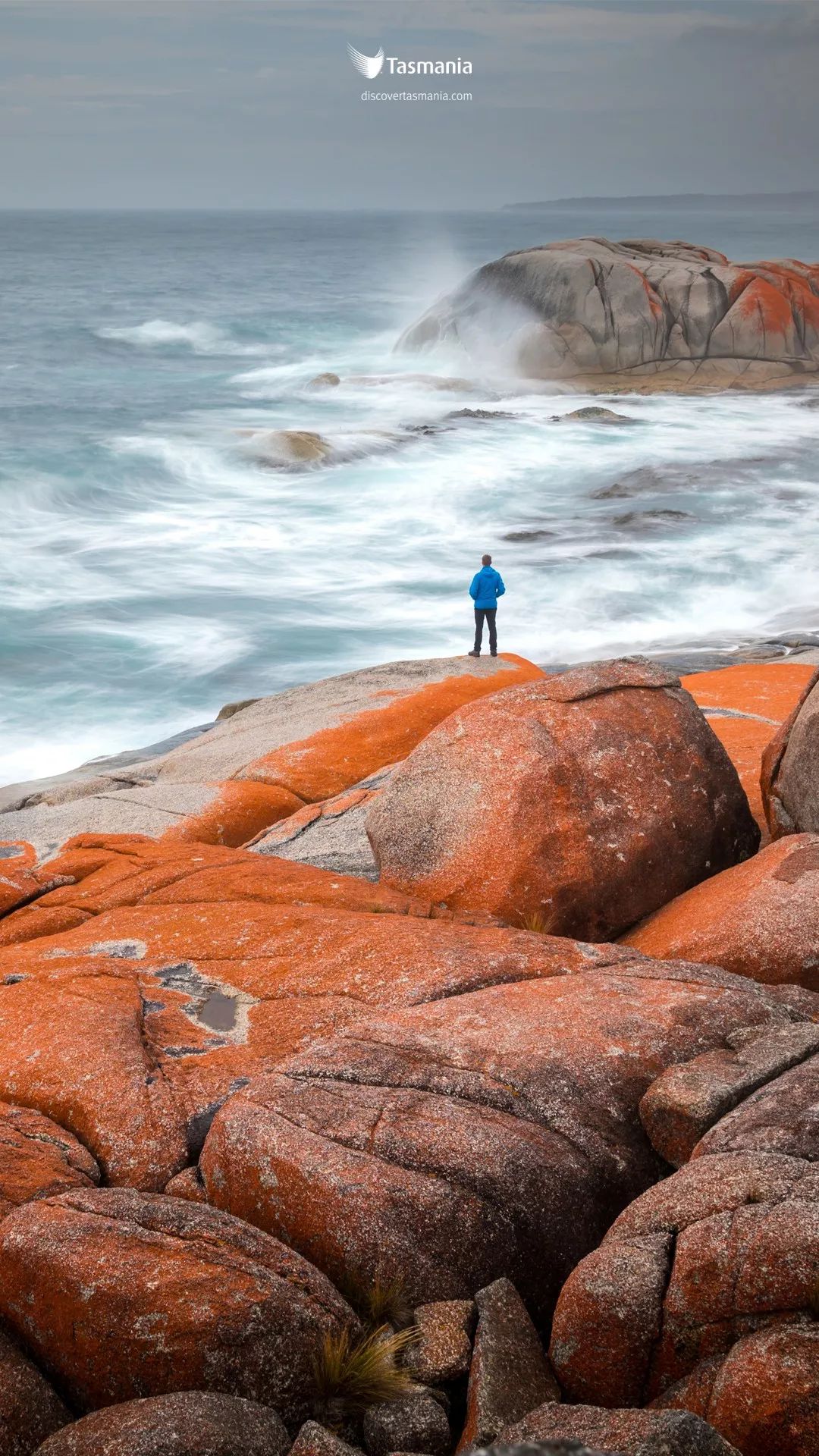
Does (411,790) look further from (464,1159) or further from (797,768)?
(464,1159)

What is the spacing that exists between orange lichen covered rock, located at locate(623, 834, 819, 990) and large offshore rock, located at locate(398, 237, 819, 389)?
47.3m

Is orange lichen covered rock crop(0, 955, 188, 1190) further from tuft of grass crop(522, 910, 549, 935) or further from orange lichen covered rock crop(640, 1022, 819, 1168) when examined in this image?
tuft of grass crop(522, 910, 549, 935)

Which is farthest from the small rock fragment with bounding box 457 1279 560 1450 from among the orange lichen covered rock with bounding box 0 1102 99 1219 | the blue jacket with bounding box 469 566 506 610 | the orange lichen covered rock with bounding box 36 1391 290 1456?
the blue jacket with bounding box 469 566 506 610

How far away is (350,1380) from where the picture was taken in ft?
16.1

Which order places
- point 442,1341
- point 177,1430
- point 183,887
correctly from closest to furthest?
point 177,1430 → point 442,1341 → point 183,887

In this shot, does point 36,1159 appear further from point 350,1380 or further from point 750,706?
point 750,706

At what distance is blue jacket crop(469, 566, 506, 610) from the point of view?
60.7ft

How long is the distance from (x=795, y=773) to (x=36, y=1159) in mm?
6565

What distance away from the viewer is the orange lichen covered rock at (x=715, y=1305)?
4.24m

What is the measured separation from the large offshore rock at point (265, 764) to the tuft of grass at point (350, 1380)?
7.06 meters

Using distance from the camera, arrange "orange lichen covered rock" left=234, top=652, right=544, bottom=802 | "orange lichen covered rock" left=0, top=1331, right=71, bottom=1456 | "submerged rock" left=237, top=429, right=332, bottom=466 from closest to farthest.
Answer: "orange lichen covered rock" left=0, top=1331, right=71, bottom=1456 → "orange lichen covered rock" left=234, top=652, right=544, bottom=802 → "submerged rock" left=237, top=429, right=332, bottom=466

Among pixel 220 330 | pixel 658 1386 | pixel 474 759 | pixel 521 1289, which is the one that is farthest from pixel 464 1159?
pixel 220 330

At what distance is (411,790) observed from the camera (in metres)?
10.2

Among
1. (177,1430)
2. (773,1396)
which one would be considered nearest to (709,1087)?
(773,1396)
